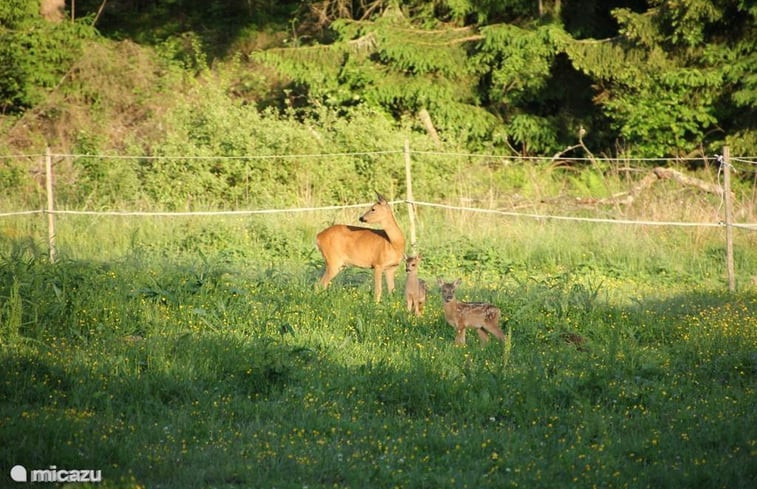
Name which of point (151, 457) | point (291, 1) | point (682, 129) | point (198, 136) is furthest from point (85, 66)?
point (151, 457)

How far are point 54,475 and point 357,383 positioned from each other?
2.42 metres

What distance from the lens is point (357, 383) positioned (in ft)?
25.0

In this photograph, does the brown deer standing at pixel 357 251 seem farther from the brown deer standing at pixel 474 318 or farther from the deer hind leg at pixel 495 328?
the deer hind leg at pixel 495 328

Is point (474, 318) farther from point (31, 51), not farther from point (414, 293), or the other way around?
point (31, 51)

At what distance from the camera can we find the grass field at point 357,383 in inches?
240

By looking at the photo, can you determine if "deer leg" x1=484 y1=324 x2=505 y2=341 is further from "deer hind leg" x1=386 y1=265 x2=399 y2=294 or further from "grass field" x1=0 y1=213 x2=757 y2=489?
"deer hind leg" x1=386 y1=265 x2=399 y2=294

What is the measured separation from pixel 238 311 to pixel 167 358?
156 cm

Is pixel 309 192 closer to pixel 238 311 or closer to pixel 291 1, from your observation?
pixel 238 311

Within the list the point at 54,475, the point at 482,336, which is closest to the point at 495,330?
the point at 482,336

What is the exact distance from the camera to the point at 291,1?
2795cm

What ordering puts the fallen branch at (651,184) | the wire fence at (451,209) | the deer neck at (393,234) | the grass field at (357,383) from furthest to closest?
1. the fallen branch at (651,184)
2. the wire fence at (451,209)
3. the deer neck at (393,234)
4. the grass field at (357,383)

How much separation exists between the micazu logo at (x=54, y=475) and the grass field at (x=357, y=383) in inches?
2.5

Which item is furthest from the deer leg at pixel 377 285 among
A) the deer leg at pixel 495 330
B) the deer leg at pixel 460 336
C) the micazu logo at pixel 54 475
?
the micazu logo at pixel 54 475

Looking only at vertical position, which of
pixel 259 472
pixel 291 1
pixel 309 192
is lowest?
pixel 259 472
